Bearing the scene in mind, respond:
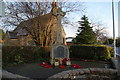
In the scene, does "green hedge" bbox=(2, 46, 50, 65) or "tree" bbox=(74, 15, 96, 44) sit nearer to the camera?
"green hedge" bbox=(2, 46, 50, 65)

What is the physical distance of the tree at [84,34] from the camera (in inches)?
377

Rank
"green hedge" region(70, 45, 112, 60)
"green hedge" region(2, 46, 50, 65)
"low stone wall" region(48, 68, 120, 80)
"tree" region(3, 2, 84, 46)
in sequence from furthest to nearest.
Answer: "tree" region(3, 2, 84, 46), "green hedge" region(70, 45, 112, 60), "green hedge" region(2, 46, 50, 65), "low stone wall" region(48, 68, 120, 80)

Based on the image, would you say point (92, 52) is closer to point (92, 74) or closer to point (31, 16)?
point (92, 74)

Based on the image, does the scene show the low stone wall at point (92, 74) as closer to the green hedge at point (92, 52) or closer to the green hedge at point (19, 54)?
the green hedge at point (92, 52)

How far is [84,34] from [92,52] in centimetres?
329

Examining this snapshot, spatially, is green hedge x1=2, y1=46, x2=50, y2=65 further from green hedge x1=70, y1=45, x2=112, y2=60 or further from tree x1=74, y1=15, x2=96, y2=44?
tree x1=74, y1=15, x2=96, y2=44

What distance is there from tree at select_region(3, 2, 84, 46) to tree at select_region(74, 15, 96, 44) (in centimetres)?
260

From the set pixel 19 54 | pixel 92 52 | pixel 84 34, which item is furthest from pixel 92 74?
pixel 84 34

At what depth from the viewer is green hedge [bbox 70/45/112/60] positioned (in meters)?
6.44

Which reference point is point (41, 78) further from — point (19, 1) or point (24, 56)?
point (19, 1)

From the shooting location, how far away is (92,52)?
22.9 ft

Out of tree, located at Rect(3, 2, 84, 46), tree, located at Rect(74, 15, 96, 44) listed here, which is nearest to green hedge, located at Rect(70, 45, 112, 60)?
tree, located at Rect(74, 15, 96, 44)

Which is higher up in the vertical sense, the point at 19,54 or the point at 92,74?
the point at 19,54

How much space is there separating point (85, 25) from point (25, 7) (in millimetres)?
6818
